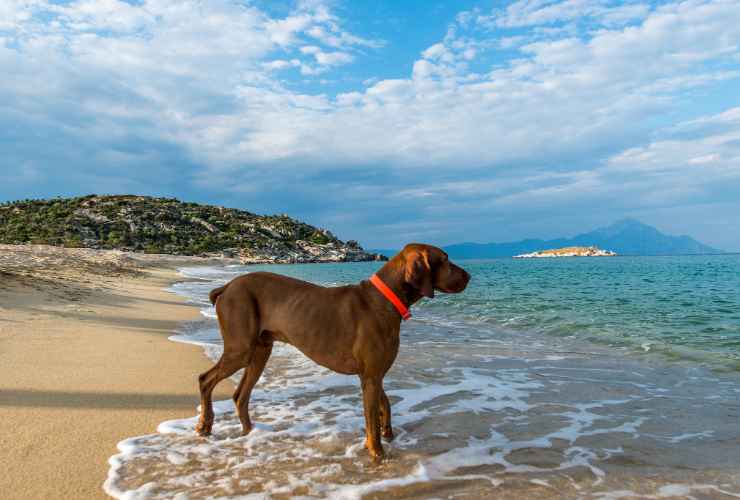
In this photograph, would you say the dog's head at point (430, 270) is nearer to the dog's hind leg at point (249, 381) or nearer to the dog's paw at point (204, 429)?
the dog's hind leg at point (249, 381)

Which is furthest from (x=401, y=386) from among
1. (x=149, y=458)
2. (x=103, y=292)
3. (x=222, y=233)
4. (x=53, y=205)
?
(x=53, y=205)

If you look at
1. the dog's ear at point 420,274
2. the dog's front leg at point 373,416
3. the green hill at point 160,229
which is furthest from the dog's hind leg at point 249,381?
the green hill at point 160,229

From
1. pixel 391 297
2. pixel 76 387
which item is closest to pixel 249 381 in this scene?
pixel 391 297

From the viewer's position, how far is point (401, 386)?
5.98m

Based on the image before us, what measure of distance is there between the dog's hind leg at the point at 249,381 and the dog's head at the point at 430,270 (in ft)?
5.03

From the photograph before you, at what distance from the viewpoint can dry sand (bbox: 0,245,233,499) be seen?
10.4 feet

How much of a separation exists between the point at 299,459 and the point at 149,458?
3.78 feet

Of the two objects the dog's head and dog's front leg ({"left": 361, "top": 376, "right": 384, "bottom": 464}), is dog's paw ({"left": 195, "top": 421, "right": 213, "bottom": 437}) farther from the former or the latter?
the dog's head

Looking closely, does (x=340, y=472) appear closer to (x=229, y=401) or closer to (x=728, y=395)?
(x=229, y=401)

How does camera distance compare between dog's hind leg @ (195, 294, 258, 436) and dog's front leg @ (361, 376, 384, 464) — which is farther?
dog's hind leg @ (195, 294, 258, 436)

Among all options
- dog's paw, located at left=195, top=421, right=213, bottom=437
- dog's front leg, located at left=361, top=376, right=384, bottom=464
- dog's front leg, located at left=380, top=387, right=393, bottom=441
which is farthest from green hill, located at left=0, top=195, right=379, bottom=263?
dog's front leg, located at left=361, top=376, right=384, bottom=464

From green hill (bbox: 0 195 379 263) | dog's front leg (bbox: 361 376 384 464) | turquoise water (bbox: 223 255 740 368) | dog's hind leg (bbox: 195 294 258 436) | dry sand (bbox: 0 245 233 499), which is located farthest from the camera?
green hill (bbox: 0 195 379 263)

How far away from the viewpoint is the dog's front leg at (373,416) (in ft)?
11.9

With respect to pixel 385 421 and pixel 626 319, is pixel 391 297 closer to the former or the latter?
pixel 385 421
